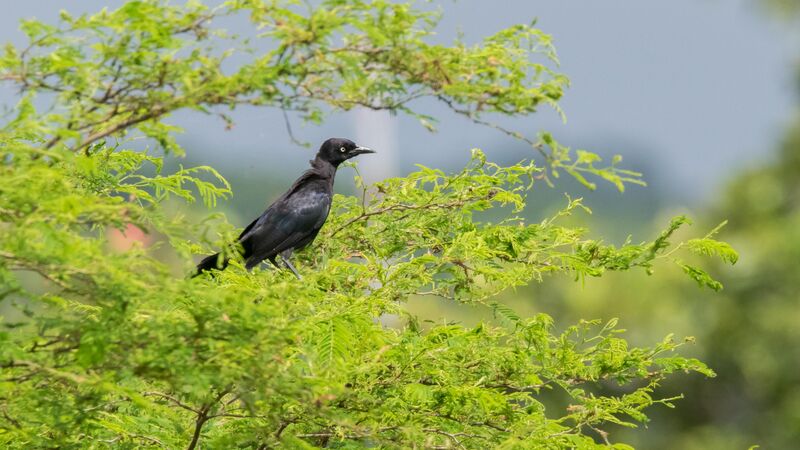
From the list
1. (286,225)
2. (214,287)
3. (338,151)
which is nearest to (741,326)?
(338,151)

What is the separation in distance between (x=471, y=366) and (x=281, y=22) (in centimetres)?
259

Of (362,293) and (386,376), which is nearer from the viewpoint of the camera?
(386,376)

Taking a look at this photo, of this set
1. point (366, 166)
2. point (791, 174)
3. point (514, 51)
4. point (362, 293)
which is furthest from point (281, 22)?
point (366, 166)

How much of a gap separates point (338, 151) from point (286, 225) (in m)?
1.38

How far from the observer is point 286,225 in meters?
9.16

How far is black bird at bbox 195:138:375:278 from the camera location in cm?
A: 920

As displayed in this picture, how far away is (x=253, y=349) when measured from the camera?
5.65m

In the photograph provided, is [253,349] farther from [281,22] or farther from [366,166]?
[366,166]

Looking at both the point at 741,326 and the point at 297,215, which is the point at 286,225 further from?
the point at 741,326

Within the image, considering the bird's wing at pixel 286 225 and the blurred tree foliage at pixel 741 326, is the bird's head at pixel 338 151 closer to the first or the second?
the bird's wing at pixel 286 225

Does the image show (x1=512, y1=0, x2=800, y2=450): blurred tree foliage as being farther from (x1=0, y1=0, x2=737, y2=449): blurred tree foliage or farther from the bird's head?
(x1=0, y1=0, x2=737, y2=449): blurred tree foliage

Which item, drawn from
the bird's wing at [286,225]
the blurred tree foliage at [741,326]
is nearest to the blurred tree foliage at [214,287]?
the bird's wing at [286,225]

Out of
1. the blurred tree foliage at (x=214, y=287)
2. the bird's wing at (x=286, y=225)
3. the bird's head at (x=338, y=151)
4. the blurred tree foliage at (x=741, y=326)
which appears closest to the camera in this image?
the blurred tree foliage at (x=214, y=287)

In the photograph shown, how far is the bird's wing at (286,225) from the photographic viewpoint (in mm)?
9195
